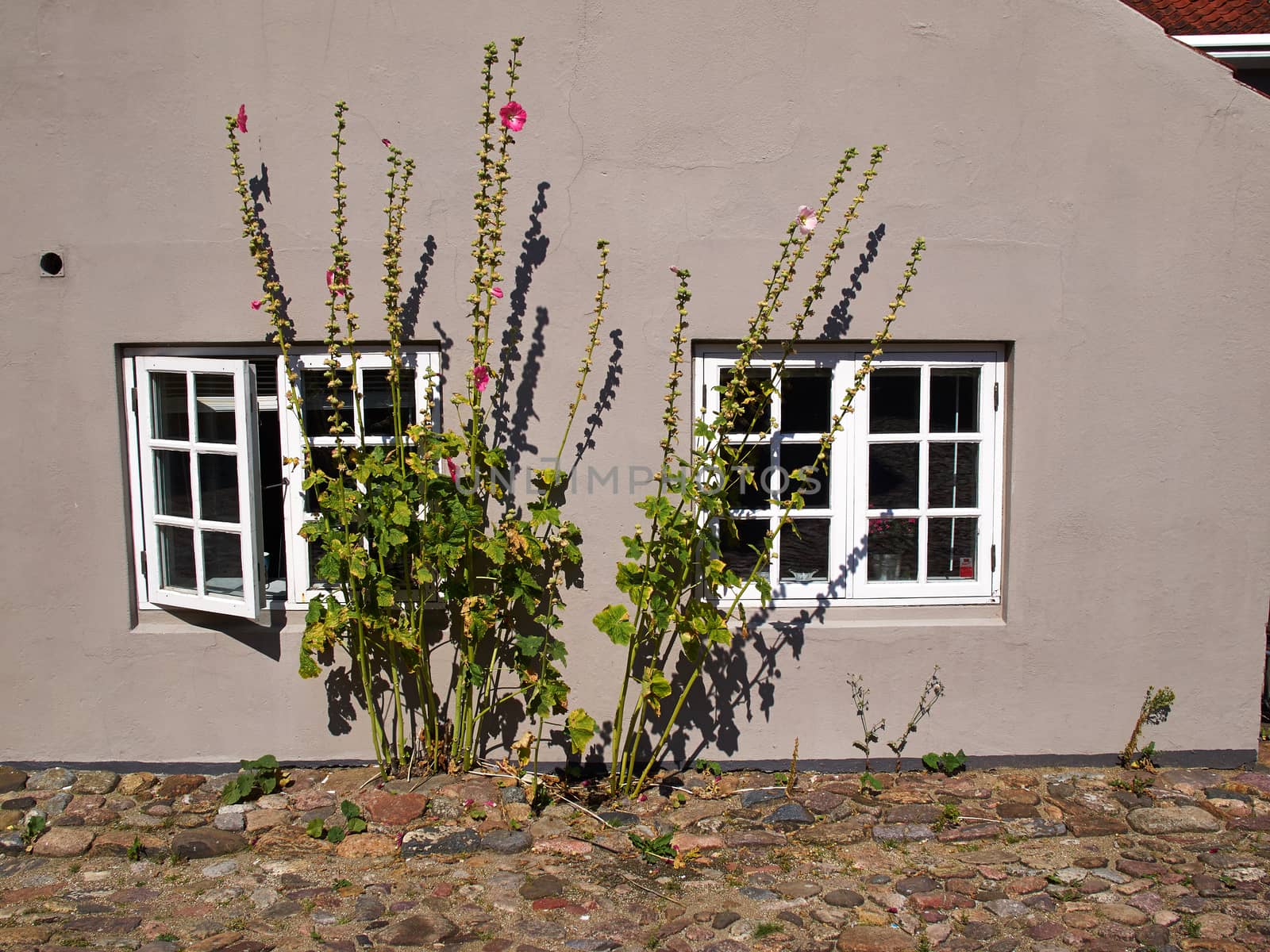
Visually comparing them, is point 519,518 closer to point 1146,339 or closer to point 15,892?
point 15,892

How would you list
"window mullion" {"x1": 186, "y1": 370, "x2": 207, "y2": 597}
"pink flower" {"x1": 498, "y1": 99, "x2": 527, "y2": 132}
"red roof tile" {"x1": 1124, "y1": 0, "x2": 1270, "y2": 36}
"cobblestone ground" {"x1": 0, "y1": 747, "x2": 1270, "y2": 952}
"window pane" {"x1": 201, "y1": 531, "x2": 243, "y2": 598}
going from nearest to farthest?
1. "cobblestone ground" {"x1": 0, "y1": 747, "x2": 1270, "y2": 952}
2. "pink flower" {"x1": 498, "y1": 99, "x2": 527, "y2": 132}
3. "window mullion" {"x1": 186, "y1": 370, "x2": 207, "y2": 597}
4. "window pane" {"x1": 201, "y1": 531, "x2": 243, "y2": 598}
5. "red roof tile" {"x1": 1124, "y1": 0, "x2": 1270, "y2": 36}

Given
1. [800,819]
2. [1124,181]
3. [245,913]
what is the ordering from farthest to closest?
1. [1124,181]
2. [800,819]
3. [245,913]

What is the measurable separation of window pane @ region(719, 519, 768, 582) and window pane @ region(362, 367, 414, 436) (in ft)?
5.17

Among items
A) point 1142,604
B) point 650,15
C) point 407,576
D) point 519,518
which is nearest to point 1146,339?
point 1142,604

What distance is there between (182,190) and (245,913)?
10.1 feet

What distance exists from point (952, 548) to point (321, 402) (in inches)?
121

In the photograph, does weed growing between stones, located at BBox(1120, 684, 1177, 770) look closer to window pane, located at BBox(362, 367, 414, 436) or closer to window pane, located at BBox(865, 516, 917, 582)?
window pane, located at BBox(865, 516, 917, 582)

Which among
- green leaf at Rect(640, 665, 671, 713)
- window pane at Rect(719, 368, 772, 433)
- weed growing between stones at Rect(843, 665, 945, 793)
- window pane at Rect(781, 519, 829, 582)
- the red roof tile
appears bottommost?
weed growing between stones at Rect(843, 665, 945, 793)

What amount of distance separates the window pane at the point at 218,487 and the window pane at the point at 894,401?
9.72 feet

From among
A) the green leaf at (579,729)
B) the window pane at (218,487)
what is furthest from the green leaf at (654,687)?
the window pane at (218,487)

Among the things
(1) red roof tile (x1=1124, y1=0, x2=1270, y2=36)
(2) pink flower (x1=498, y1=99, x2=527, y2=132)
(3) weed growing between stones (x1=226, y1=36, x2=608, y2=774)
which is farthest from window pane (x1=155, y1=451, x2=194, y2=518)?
(1) red roof tile (x1=1124, y1=0, x2=1270, y2=36)

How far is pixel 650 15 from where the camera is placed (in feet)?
15.7

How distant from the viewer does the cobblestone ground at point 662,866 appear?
3.81 m

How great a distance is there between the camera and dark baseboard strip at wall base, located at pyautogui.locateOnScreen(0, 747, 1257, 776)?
5086 mm
